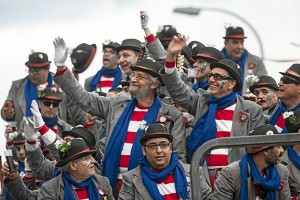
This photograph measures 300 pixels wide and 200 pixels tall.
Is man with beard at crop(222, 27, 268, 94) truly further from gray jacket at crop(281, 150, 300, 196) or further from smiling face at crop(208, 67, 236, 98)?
gray jacket at crop(281, 150, 300, 196)

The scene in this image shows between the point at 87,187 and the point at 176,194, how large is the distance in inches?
46.0

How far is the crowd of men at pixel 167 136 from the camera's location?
45.8 feet

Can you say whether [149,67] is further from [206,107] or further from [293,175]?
[293,175]

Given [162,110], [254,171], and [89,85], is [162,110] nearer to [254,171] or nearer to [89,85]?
[254,171]

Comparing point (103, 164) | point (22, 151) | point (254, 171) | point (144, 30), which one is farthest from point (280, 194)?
point (22, 151)

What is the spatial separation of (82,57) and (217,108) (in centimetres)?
512

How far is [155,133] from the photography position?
14.4 meters

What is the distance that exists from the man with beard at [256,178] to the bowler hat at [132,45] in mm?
4271

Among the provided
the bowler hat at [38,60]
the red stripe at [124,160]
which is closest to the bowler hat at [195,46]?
the red stripe at [124,160]

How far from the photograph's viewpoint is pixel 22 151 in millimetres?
18844

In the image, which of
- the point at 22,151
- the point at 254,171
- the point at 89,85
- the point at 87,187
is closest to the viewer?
the point at 254,171

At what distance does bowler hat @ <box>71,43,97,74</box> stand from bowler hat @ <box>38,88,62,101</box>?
766mm

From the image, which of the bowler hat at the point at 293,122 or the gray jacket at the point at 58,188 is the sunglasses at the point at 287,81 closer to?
the bowler hat at the point at 293,122

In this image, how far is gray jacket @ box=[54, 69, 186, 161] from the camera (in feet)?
49.8
